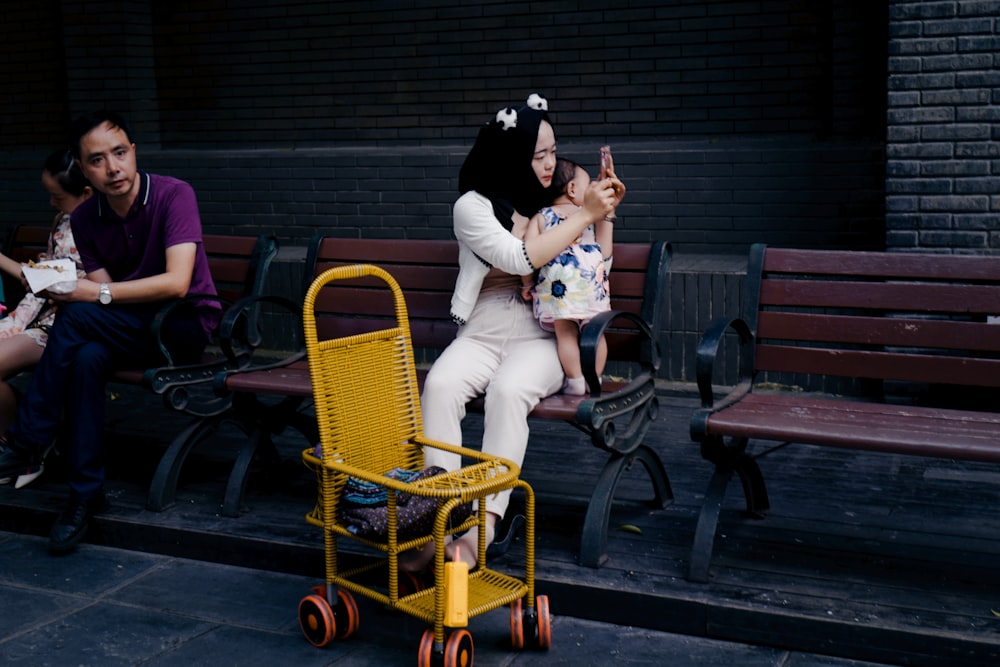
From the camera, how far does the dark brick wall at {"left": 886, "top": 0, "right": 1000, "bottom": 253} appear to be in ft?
18.6

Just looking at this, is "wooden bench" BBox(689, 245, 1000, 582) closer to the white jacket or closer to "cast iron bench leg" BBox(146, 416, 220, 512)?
the white jacket

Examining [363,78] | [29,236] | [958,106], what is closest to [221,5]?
[363,78]

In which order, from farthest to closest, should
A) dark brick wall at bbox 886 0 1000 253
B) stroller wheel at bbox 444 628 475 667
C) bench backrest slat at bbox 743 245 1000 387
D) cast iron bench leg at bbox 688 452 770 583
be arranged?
dark brick wall at bbox 886 0 1000 253
bench backrest slat at bbox 743 245 1000 387
cast iron bench leg at bbox 688 452 770 583
stroller wheel at bbox 444 628 475 667

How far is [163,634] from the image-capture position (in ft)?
13.0

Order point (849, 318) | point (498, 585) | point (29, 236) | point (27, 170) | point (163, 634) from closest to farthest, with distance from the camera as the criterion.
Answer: point (498, 585)
point (163, 634)
point (849, 318)
point (29, 236)
point (27, 170)

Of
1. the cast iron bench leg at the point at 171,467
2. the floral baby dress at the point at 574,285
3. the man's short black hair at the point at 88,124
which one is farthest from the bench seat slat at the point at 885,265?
the man's short black hair at the point at 88,124

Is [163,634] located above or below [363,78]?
below

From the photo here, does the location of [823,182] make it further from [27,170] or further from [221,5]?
[27,170]

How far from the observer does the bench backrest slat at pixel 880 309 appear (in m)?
4.16

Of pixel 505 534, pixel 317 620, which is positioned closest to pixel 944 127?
pixel 505 534

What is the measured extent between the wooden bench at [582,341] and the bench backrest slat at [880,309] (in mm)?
420

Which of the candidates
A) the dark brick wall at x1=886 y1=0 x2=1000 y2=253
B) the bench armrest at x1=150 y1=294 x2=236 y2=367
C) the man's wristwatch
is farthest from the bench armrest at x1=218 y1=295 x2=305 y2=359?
the dark brick wall at x1=886 y1=0 x2=1000 y2=253

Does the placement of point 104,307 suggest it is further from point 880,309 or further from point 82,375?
point 880,309

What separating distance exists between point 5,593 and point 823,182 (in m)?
4.75
